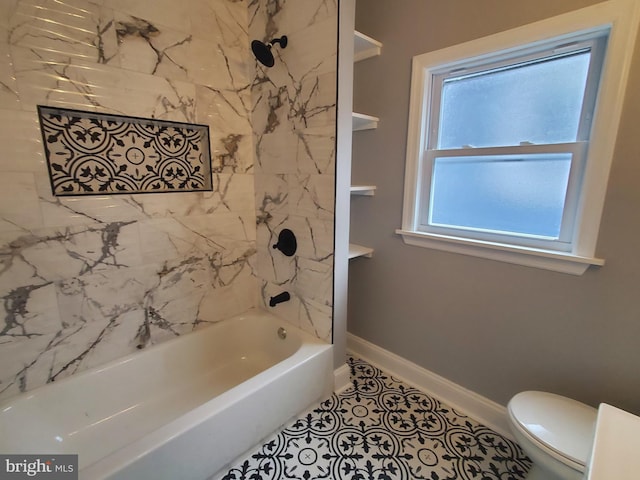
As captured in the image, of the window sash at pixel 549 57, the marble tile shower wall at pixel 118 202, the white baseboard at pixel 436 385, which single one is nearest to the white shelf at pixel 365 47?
the window sash at pixel 549 57

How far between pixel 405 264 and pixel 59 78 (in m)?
2.01

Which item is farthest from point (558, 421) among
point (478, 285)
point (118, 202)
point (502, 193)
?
point (118, 202)

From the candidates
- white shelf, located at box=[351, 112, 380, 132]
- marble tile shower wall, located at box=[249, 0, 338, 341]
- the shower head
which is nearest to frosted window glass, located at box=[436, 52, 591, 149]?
white shelf, located at box=[351, 112, 380, 132]

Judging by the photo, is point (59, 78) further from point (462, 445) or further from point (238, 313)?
point (462, 445)

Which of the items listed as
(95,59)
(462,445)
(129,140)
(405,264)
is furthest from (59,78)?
(462,445)

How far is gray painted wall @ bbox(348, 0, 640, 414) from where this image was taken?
120cm

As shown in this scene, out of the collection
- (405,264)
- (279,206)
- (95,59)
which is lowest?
(405,264)

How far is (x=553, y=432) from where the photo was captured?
1125 mm

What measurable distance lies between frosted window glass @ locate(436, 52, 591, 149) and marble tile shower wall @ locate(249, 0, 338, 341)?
0.70 m

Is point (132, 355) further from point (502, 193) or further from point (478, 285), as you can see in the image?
point (502, 193)

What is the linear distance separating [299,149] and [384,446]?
167 cm

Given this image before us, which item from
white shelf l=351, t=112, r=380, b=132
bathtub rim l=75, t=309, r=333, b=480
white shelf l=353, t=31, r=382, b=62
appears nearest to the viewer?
bathtub rim l=75, t=309, r=333, b=480

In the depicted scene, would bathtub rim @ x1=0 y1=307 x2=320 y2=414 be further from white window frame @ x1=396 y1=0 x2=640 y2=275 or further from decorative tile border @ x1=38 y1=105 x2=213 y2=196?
white window frame @ x1=396 y1=0 x2=640 y2=275

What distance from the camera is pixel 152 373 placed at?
5.63ft
